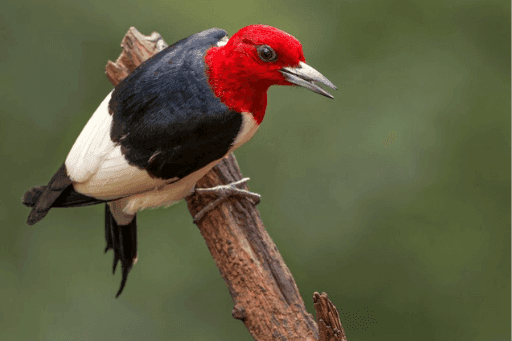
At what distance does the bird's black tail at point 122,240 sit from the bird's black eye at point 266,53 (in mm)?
577

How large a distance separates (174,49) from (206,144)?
0.79 ft

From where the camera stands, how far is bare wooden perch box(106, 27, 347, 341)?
1.45 metres

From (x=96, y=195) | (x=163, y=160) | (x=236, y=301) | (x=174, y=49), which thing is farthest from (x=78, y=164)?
(x=236, y=301)

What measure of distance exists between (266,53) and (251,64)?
40 mm

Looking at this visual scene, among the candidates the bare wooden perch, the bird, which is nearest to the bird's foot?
the bare wooden perch

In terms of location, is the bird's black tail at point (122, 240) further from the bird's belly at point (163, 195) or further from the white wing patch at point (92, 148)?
the white wing patch at point (92, 148)

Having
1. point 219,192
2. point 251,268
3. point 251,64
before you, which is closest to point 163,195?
point 219,192

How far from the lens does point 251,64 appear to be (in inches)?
50.0

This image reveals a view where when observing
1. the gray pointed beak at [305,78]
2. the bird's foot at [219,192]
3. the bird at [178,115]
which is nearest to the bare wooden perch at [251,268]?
the bird's foot at [219,192]

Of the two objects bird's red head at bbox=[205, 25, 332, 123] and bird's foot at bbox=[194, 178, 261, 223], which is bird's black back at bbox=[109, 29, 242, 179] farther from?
bird's foot at bbox=[194, 178, 261, 223]

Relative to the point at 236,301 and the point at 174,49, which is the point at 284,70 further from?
the point at 236,301

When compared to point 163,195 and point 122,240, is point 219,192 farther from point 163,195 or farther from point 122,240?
point 122,240

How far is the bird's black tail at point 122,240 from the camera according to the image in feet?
5.32

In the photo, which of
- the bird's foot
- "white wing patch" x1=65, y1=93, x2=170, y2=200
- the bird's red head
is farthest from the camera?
the bird's foot
